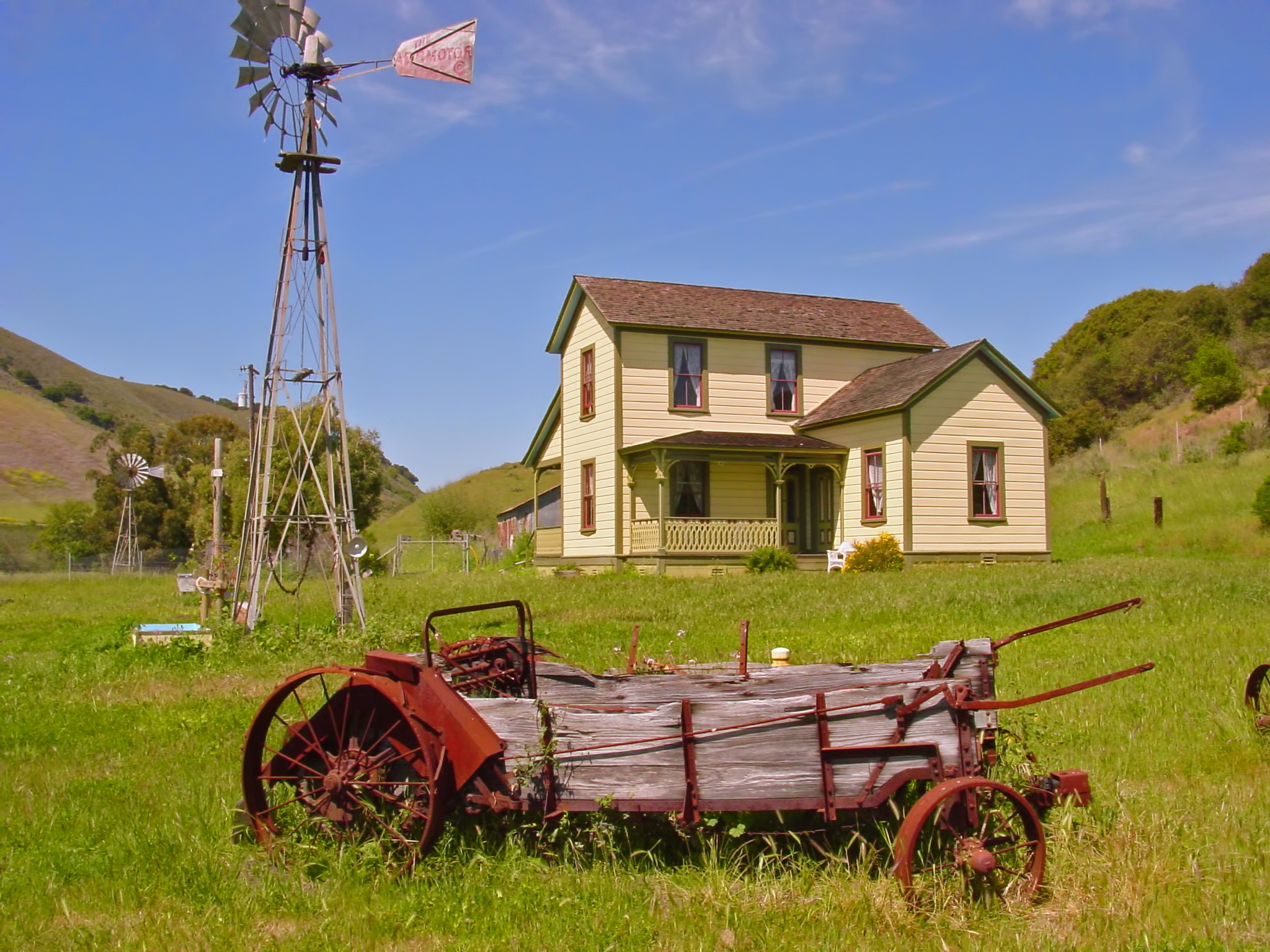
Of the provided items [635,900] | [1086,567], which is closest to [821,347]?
[1086,567]

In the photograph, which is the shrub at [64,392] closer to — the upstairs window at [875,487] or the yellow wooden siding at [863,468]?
the yellow wooden siding at [863,468]

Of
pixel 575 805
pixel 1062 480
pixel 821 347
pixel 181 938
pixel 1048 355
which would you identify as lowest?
pixel 181 938

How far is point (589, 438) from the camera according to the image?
30359mm

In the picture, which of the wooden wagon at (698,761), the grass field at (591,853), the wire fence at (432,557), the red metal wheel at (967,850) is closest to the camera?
the grass field at (591,853)

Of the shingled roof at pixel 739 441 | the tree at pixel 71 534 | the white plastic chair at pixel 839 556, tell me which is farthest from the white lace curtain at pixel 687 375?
the tree at pixel 71 534

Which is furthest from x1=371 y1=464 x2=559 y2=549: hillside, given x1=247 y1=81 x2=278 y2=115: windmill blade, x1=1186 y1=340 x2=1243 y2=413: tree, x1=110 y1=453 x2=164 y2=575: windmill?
x1=247 y1=81 x2=278 y2=115: windmill blade

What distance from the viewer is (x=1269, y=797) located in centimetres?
671

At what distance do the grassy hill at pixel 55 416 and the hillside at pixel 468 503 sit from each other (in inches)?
747

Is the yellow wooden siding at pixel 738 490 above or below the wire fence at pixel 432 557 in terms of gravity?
above

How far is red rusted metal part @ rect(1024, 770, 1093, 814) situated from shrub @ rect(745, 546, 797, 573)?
20470 mm

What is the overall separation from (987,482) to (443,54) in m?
17.8

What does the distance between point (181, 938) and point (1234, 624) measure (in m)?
12.0

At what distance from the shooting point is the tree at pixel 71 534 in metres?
59.0

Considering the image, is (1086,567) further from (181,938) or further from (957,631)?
(181,938)
